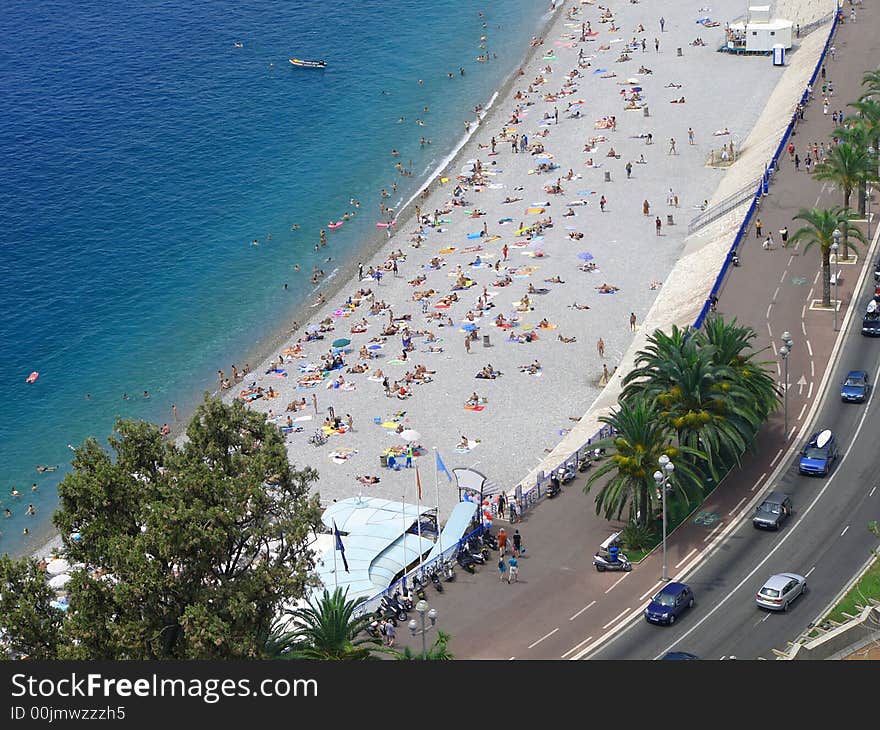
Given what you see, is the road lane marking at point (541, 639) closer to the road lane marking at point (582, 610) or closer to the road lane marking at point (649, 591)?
the road lane marking at point (582, 610)

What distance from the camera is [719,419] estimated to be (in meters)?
56.2

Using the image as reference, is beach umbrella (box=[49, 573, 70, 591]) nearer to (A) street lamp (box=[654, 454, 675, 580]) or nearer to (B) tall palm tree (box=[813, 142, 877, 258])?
(A) street lamp (box=[654, 454, 675, 580])

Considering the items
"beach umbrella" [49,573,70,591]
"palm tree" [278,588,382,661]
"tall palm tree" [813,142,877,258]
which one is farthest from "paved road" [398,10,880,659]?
"beach umbrella" [49,573,70,591]

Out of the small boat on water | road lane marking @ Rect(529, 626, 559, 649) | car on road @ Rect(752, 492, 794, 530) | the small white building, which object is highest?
the small white building

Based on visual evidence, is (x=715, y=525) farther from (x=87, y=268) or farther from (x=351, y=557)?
(x=87, y=268)

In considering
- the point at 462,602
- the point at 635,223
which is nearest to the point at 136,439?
the point at 462,602

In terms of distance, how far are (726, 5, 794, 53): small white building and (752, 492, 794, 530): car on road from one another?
6828 centimetres

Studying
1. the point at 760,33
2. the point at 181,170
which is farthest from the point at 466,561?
the point at 760,33

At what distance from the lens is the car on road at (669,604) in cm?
4975

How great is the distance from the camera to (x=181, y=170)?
112438 millimetres

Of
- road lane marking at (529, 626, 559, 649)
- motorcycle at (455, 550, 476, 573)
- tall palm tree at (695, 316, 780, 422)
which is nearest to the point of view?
road lane marking at (529, 626, 559, 649)

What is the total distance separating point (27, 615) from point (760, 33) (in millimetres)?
91498

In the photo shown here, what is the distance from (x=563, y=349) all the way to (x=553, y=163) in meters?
28.5

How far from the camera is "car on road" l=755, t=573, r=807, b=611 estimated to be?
49.0 meters
